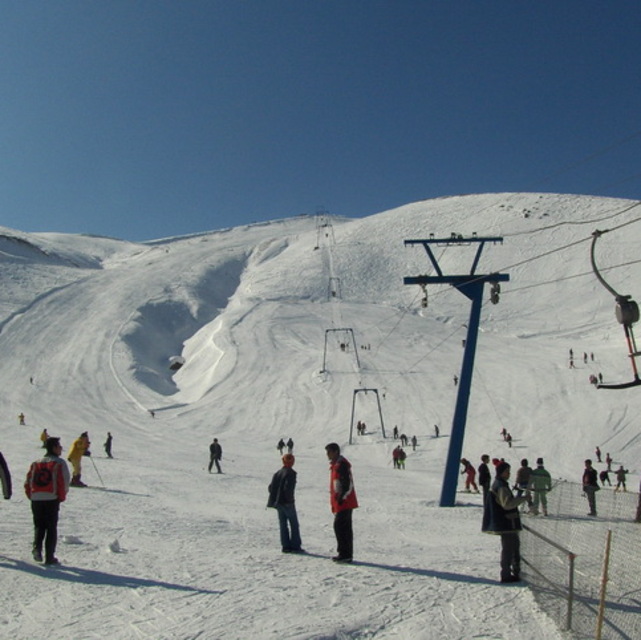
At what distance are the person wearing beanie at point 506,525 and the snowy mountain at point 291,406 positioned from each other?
9.8 inches

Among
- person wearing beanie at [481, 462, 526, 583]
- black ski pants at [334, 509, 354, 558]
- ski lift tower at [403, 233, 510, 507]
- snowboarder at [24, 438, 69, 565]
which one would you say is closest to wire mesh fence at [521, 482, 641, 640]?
person wearing beanie at [481, 462, 526, 583]

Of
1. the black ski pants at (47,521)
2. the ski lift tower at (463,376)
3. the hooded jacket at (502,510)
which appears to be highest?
the ski lift tower at (463,376)

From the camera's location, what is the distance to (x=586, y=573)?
7.60 m

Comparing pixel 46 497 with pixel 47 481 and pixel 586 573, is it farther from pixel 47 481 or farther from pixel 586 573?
pixel 586 573

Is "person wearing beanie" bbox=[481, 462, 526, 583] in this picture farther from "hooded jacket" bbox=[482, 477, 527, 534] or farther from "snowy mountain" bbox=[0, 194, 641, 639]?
"snowy mountain" bbox=[0, 194, 641, 639]

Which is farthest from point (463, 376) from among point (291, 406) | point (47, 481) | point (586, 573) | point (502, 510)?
point (291, 406)

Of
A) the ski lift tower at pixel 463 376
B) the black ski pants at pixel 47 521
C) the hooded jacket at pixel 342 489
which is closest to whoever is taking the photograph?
the black ski pants at pixel 47 521

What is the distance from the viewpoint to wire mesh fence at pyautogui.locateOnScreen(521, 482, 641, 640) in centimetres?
565

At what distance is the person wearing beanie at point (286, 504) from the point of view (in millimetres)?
8344

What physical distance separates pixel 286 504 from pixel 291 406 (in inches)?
1350

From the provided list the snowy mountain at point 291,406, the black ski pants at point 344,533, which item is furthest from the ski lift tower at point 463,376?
the black ski pants at point 344,533

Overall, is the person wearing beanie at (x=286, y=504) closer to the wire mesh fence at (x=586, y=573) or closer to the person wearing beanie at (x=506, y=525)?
the person wearing beanie at (x=506, y=525)

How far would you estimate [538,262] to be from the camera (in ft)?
271

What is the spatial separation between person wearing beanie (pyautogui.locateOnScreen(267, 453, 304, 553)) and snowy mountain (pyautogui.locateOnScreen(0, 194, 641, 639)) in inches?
13.8
